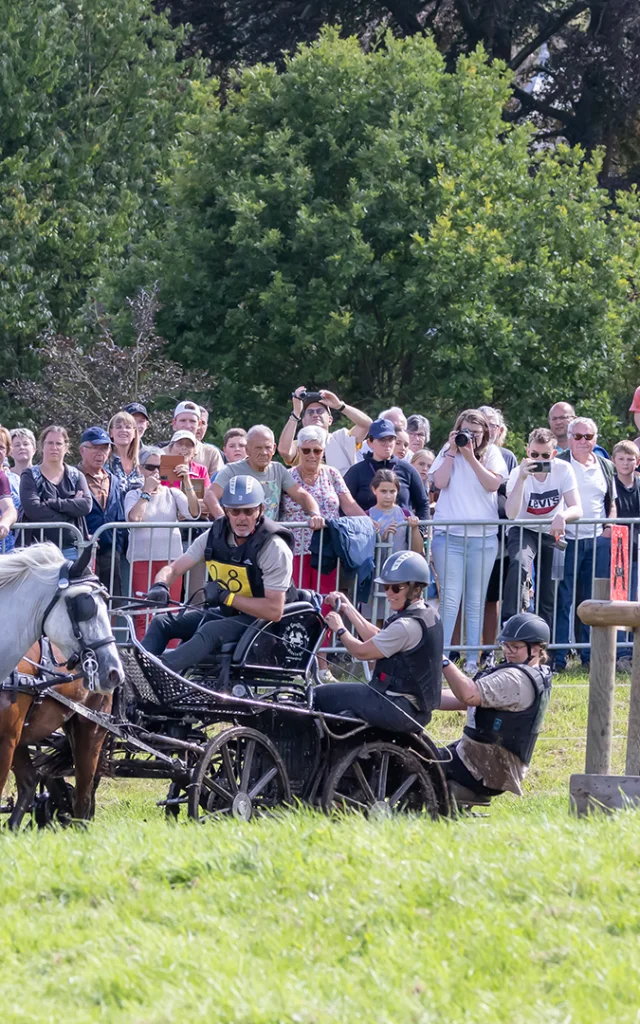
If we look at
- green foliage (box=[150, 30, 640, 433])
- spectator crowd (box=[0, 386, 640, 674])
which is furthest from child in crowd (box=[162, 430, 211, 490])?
green foliage (box=[150, 30, 640, 433])

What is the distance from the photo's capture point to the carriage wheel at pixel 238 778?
8508 mm

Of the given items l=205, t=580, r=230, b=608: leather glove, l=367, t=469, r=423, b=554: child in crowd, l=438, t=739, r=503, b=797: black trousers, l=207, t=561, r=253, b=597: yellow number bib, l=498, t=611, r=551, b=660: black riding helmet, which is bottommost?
l=438, t=739, r=503, b=797: black trousers

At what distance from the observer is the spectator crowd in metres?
12.2

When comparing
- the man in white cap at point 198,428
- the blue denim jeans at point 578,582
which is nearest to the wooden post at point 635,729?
the blue denim jeans at point 578,582

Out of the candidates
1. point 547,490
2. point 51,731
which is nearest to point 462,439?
point 547,490

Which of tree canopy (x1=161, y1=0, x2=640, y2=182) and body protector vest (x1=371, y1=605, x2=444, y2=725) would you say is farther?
tree canopy (x1=161, y1=0, x2=640, y2=182)

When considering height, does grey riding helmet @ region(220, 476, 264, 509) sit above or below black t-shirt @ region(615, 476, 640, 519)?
below

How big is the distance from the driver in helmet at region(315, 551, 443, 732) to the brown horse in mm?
1349

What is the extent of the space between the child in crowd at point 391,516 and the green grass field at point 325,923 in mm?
5468

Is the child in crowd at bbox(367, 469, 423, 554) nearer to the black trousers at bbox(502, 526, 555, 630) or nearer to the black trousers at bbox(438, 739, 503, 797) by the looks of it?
the black trousers at bbox(502, 526, 555, 630)

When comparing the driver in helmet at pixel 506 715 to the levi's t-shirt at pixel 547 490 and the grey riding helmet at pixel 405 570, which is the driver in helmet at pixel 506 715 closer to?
the grey riding helmet at pixel 405 570

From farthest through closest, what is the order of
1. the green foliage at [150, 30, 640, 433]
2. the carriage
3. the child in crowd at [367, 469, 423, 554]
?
the green foliage at [150, 30, 640, 433] → the child in crowd at [367, 469, 423, 554] → the carriage

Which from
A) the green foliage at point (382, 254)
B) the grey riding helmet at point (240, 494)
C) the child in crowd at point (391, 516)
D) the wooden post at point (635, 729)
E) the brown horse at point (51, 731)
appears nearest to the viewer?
the brown horse at point (51, 731)

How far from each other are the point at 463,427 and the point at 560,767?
3304 millimetres
